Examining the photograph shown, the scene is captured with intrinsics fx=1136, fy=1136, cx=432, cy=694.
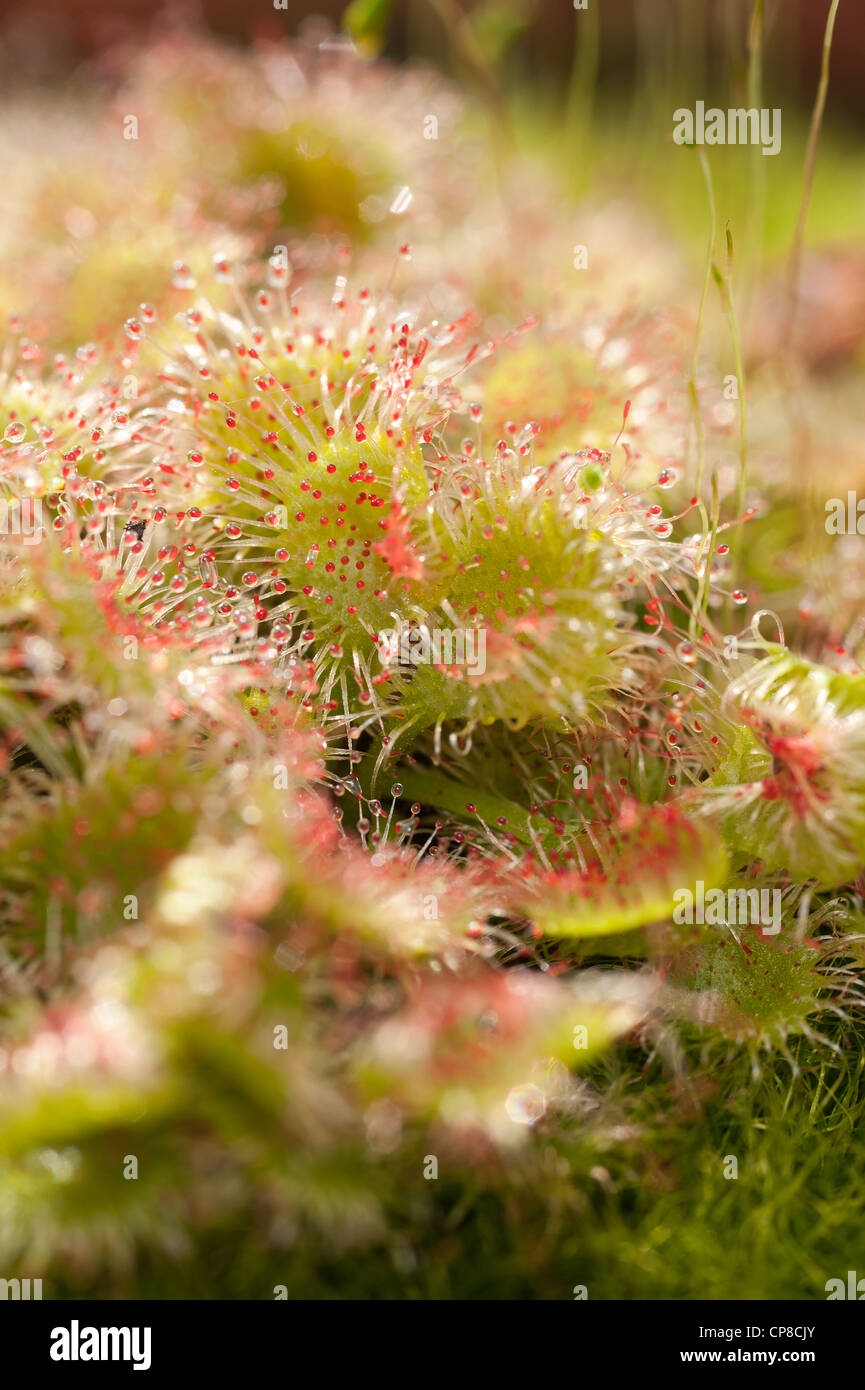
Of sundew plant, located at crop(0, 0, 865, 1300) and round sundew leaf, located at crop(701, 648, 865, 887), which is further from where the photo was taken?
round sundew leaf, located at crop(701, 648, 865, 887)

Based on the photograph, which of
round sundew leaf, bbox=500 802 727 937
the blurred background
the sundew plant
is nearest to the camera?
the sundew plant

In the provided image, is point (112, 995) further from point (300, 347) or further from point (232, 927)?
point (300, 347)

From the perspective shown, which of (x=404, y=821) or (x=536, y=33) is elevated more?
(x=536, y=33)

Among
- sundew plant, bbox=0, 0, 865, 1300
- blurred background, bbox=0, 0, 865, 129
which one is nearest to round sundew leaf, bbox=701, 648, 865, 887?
sundew plant, bbox=0, 0, 865, 1300

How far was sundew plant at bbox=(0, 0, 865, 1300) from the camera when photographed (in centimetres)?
66

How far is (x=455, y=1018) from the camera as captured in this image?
2.23ft

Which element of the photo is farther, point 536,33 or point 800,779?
point 536,33

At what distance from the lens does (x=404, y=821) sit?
3.07 feet

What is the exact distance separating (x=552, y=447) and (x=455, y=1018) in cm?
62

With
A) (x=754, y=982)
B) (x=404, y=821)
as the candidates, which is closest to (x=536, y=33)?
(x=404, y=821)

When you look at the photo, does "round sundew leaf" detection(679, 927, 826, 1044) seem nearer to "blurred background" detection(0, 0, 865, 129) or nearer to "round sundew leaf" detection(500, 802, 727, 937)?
"round sundew leaf" detection(500, 802, 727, 937)

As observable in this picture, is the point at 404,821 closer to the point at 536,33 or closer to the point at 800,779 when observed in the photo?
the point at 800,779

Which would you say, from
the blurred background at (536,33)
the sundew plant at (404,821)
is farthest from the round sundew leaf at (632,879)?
the blurred background at (536,33)
